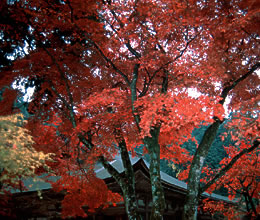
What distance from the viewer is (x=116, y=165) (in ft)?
41.9

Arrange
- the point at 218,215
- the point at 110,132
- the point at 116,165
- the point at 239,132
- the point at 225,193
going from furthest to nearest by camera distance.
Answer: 1. the point at 225,193
2. the point at 218,215
3. the point at 116,165
4. the point at 110,132
5. the point at 239,132

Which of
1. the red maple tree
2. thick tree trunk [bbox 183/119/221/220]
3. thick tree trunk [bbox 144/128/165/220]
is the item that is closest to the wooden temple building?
the red maple tree

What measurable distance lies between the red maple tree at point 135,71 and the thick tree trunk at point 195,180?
3 cm

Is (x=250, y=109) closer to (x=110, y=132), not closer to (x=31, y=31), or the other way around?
(x=110, y=132)

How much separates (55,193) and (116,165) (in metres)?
4.72

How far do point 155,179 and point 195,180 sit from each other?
1.09 metres

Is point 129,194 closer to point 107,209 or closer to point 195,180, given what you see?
point 195,180

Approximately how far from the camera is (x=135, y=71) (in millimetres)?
7234

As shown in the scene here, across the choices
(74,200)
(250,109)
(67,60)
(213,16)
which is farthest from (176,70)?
(74,200)

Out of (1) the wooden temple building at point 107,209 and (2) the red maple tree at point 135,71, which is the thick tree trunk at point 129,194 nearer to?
(2) the red maple tree at point 135,71

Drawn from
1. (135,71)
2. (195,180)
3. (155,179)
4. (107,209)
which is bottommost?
(107,209)

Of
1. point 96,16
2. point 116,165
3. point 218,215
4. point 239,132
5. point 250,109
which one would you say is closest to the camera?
point 239,132

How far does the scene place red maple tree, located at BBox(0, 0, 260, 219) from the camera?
6027 millimetres

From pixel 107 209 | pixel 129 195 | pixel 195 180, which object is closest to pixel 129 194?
pixel 129 195
